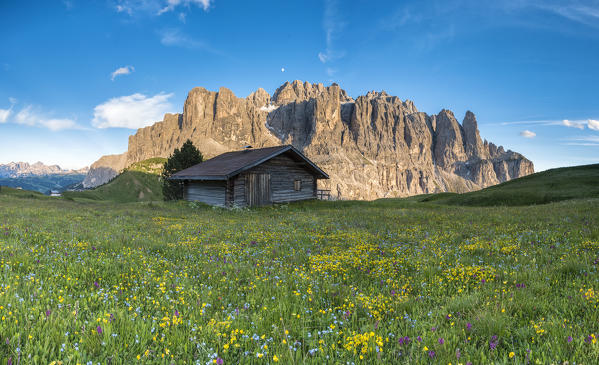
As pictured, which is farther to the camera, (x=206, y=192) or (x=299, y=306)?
(x=206, y=192)

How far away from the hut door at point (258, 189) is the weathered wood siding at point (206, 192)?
2.74m

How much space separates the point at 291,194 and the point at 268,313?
93.3ft

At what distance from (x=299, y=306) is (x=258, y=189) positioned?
25071 millimetres

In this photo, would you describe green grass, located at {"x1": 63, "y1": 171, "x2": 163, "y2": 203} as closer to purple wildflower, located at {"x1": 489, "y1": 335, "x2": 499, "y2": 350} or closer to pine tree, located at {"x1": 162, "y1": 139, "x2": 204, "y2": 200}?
pine tree, located at {"x1": 162, "y1": 139, "x2": 204, "y2": 200}

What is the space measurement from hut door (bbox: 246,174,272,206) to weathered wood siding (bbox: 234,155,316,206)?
446mm

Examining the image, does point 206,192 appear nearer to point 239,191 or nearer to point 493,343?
point 239,191

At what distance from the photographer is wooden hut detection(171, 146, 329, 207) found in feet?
89.6

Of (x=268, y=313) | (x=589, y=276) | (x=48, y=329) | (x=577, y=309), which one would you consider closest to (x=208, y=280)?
(x=268, y=313)

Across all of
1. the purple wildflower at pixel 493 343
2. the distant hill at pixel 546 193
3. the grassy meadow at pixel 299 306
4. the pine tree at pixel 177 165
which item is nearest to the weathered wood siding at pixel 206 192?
the pine tree at pixel 177 165

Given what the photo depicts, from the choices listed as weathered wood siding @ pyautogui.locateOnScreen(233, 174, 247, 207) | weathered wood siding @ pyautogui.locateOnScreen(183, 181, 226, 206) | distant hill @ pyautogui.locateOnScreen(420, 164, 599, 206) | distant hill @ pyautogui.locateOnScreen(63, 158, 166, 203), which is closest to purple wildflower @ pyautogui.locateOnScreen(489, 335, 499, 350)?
weathered wood siding @ pyautogui.locateOnScreen(233, 174, 247, 207)

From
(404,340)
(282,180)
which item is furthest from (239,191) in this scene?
(404,340)

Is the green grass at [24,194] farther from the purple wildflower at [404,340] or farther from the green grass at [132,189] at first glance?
the green grass at [132,189]

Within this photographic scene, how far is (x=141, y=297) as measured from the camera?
14.8ft

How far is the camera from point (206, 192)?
3094 centimetres
